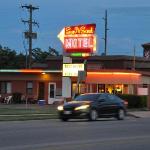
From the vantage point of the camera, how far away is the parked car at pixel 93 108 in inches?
1238

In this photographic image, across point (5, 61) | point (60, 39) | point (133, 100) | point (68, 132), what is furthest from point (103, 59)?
point (68, 132)

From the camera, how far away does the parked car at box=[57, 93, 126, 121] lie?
31453 millimetres

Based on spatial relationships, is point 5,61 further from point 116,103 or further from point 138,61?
point 116,103

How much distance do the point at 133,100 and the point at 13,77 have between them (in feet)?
60.7

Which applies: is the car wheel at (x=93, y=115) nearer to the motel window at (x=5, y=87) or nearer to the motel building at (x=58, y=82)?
the motel building at (x=58, y=82)

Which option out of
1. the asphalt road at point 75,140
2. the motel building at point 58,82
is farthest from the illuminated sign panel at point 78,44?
the asphalt road at point 75,140

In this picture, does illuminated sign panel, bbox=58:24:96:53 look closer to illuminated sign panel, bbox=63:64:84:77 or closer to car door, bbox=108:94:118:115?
illuminated sign panel, bbox=63:64:84:77

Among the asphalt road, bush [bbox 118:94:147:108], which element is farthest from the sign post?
the asphalt road

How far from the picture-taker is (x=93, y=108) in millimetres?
31859

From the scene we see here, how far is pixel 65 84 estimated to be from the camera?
2315 inches

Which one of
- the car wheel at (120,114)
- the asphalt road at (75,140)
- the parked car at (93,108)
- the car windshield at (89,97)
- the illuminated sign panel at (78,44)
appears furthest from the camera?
the illuminated sign panel at (78,44)

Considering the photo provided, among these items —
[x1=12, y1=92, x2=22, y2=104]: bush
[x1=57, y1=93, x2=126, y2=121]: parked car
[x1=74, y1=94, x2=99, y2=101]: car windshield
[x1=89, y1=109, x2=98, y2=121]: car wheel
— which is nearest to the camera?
[x1=57, y1=93, x2=126, y2=121]: parked car

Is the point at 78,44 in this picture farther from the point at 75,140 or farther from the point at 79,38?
the point at 75,140

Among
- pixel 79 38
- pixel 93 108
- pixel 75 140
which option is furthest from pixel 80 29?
pixel 75 140
